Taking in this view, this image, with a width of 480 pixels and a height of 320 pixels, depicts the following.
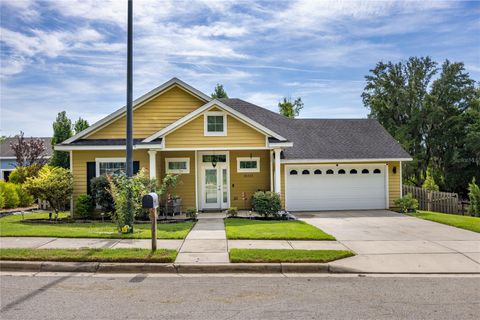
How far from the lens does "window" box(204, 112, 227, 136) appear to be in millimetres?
15898

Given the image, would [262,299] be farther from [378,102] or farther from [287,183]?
[378,102]

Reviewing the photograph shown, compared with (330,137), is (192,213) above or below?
below

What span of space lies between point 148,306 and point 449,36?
13.9 meters

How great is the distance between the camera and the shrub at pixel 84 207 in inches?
609

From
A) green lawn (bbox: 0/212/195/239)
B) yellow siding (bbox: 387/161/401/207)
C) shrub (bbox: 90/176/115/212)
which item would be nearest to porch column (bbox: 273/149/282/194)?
green lawn (bbox: 0/212/195/239)

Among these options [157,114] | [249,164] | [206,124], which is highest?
[157,114]

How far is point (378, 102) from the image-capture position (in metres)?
40.6

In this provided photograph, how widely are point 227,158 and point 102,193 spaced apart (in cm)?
545

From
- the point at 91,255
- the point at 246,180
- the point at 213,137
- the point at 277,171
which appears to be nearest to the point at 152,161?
the point at 213,137

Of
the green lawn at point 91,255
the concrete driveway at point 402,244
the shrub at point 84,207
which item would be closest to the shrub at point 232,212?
the concrete driveway at point 402,244

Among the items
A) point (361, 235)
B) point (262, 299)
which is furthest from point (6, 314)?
point (361, 235)

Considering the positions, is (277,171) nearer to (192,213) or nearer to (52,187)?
(192,213)

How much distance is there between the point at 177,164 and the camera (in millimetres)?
17438

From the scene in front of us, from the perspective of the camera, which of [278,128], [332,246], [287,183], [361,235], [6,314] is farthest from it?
[278,128]
